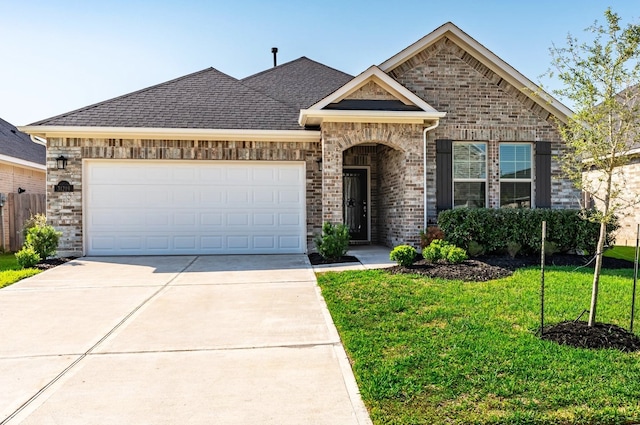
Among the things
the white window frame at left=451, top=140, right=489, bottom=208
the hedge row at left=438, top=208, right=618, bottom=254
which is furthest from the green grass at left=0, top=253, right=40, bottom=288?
the white window frame at left=451, top=140, right=489, bottom=208

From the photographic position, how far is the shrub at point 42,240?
9461mm

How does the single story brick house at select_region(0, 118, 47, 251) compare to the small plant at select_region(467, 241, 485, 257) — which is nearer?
the small plant at select_region(467, 241, 485, 257)

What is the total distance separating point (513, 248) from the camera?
924cm

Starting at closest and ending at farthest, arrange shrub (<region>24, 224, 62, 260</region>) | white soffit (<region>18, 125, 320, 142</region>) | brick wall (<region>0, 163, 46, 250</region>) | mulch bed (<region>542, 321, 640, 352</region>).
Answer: mulch bed (<region>542, 321, 640, 352</region>) < shrub (<region>24, 224, 62, 260</region>) < white soffit (<region>18, 125, 320, 142</region>) < brick wall (<region>0, 163, 46, 250</region>)

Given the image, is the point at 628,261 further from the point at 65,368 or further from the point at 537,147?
the point at 65,368

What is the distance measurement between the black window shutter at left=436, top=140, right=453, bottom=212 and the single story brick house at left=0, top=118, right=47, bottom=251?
1254cm

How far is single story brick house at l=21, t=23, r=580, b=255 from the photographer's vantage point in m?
10.2

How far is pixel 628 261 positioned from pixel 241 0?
10.5 m

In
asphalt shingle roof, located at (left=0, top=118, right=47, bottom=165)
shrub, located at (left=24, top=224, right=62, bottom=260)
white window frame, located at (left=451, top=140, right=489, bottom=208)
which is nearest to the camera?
shrub, located at (left=24, top=224, right=62, bottom=260)

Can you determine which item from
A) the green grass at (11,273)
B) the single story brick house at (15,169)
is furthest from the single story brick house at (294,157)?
the single story brick house at (15,169)

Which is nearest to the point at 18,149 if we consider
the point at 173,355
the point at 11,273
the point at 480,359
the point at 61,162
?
the point at 61,162

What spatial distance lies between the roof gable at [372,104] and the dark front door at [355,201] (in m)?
3.22

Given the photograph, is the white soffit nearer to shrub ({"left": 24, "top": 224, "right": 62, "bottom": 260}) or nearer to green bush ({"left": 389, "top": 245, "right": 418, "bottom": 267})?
shrub ({"left": 24, "top": 224, "right": 62, "bottom": 260})

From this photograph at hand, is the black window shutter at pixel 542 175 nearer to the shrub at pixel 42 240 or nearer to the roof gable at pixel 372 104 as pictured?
the roof gable at pixel 372 104
